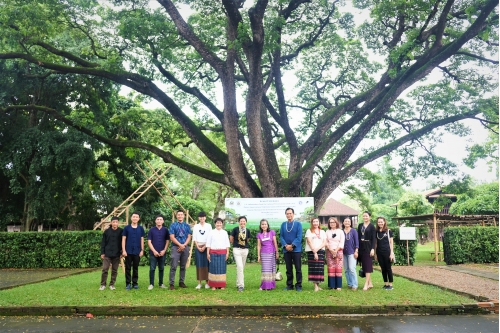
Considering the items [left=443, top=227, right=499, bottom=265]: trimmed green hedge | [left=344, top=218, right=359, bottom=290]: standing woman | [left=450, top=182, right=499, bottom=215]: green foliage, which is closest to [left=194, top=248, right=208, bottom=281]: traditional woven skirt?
[left=344, top=218, right=359, bottom=290]: standing woman

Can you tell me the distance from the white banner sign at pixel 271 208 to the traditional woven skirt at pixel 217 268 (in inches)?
186

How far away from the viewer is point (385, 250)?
947 cm

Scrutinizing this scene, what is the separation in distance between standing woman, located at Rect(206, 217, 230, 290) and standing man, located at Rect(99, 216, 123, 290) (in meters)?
2.04

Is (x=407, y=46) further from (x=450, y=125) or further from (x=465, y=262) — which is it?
(x=465, y=262)

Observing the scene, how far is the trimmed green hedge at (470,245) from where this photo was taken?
17.1 metres

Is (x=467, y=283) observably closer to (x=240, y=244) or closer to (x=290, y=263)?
(x=290, y=263)

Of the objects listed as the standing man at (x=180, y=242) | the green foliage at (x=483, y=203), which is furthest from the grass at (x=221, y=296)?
the green foliage at (x=483, y=203)

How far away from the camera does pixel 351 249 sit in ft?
31.6

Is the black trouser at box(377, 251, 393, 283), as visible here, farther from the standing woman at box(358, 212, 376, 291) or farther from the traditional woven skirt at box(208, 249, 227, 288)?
the traditional woven skirt at box(208, 249, 227, 288)

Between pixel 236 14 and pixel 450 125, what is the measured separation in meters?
10.6

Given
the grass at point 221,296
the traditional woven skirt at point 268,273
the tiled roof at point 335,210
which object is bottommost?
the grass at point 221,296

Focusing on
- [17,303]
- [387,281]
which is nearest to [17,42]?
[17,303]

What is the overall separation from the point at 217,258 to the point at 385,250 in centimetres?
360

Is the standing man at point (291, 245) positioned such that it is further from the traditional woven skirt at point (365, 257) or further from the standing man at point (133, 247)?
the standing man at point (133, 247)
